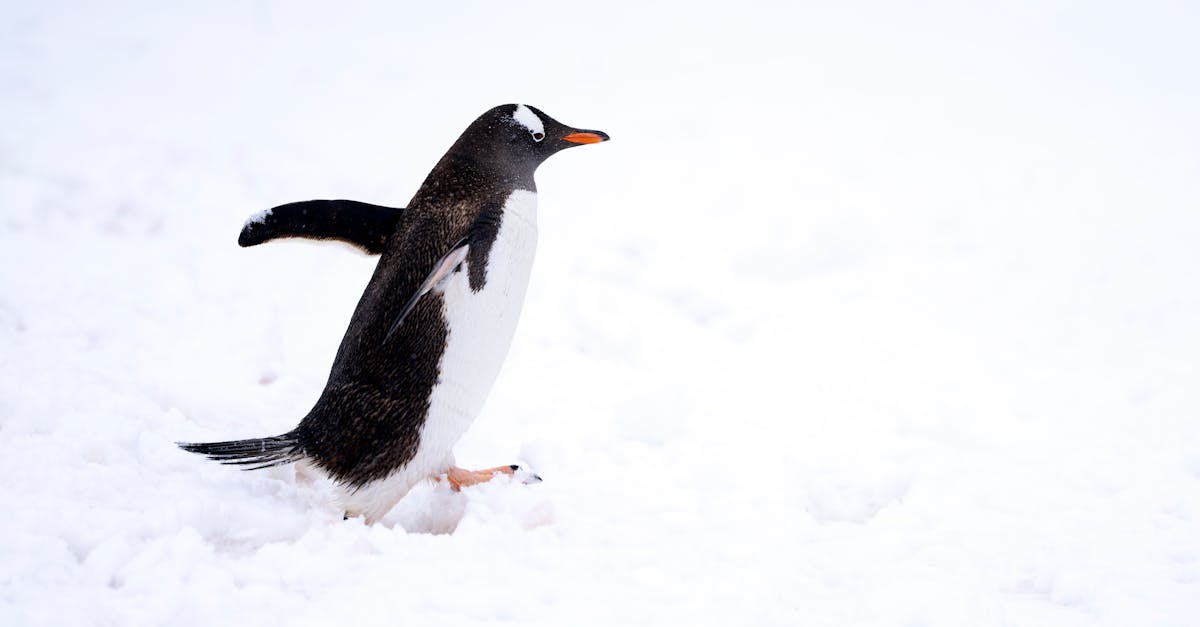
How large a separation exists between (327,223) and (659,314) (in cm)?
170

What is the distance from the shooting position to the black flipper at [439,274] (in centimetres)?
187

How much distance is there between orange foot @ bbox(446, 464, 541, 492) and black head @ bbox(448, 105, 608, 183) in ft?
2.29

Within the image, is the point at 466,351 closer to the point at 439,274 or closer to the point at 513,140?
the point at 439,274

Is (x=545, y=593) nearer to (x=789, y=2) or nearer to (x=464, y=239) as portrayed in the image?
(x=464, y=239)

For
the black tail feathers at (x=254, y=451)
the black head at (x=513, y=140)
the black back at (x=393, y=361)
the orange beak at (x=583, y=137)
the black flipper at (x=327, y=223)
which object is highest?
the orange beak at (x=583, y=137)

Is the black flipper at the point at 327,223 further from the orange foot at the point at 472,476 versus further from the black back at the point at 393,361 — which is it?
the orange foot at the point at 472,476

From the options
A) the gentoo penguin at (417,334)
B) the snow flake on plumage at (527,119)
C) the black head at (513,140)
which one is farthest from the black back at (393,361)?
the snow flake on plumage at (527,119)

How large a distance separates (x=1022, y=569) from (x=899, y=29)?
5577 mm

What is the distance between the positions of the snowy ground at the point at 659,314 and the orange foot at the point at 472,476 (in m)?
0.04

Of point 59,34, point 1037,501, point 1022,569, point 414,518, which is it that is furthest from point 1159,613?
point 59,34

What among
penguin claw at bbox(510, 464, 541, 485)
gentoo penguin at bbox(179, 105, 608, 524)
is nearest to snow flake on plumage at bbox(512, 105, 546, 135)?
gentoo penguin at bbox(179, 105, 608, 524)

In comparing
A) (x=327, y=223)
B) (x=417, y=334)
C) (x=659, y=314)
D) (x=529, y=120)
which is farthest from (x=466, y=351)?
(x=659, y=314)

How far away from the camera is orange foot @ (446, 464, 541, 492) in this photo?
2100mm

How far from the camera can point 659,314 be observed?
355 cm
